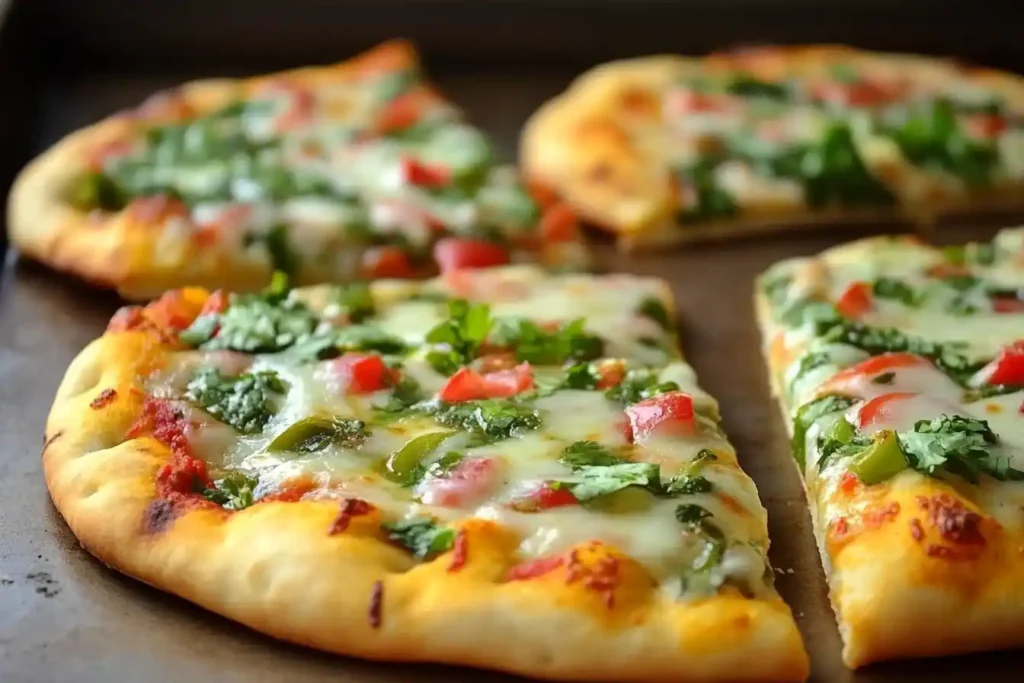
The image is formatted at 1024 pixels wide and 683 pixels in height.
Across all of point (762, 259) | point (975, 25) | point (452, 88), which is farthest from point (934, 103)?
point (452, 88)

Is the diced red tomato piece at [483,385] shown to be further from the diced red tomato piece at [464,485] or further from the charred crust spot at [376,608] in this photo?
the charred crust spot at [376,608]

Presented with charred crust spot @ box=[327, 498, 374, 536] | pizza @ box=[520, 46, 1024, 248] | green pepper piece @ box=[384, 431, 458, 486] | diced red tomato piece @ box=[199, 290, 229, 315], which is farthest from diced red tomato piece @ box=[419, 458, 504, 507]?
pizza @ box=[520, 46, 1024, 248]

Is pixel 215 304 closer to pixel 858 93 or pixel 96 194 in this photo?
pixel 96 194

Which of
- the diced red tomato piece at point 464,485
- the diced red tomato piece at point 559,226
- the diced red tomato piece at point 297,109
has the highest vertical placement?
the diced red tomato piece at point 297,109

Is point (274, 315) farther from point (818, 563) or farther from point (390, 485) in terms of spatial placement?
point (818, 563)

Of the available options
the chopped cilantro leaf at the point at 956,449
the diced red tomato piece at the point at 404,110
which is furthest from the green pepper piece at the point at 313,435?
the diced red tomato piece at the point at 404,110

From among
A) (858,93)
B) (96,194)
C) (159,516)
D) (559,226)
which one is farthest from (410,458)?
(858,93)

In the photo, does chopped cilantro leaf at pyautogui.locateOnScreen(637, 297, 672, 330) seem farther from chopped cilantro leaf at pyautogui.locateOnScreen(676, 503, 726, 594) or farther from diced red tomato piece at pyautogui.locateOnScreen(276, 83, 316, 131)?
diced red tomato piece at pyautogui.locateOnScreen(276, 83, 316, 131)
